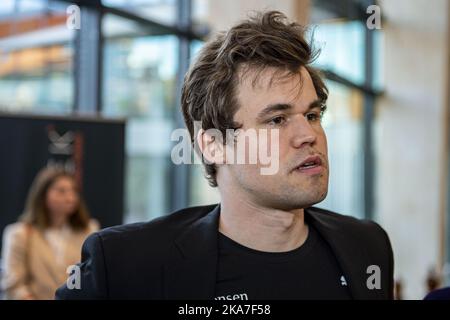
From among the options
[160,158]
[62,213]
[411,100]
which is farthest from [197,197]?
[411,100]

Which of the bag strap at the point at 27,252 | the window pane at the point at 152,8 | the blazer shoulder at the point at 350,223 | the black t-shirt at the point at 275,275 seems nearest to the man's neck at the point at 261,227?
the black t-shirt at the point at 275,275

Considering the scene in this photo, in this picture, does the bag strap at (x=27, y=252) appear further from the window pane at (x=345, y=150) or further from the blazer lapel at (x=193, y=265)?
the window pane at (x=345, y=150)

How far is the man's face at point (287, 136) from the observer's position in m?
1.28

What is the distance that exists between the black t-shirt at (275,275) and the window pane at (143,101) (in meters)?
3.28

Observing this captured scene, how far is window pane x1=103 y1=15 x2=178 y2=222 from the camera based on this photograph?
459 cm

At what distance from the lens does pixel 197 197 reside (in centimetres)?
531

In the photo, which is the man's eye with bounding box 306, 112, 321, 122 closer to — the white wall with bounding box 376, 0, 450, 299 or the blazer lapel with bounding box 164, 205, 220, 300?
the blazer lapel with bounding box 164, 205, 220, 300

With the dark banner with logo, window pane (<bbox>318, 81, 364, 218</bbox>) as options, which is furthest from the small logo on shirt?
window pane (<bbox>318, 81, 364, 218</bbox>)

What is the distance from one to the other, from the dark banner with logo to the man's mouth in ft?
9.25

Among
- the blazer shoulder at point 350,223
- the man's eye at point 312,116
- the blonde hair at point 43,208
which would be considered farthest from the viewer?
the blonde hair at point 43,208

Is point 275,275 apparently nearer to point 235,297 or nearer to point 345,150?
point 235,297

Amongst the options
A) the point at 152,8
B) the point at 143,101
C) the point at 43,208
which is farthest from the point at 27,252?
the point at 152,8

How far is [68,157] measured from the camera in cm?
399

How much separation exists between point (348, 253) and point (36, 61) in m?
3.19
